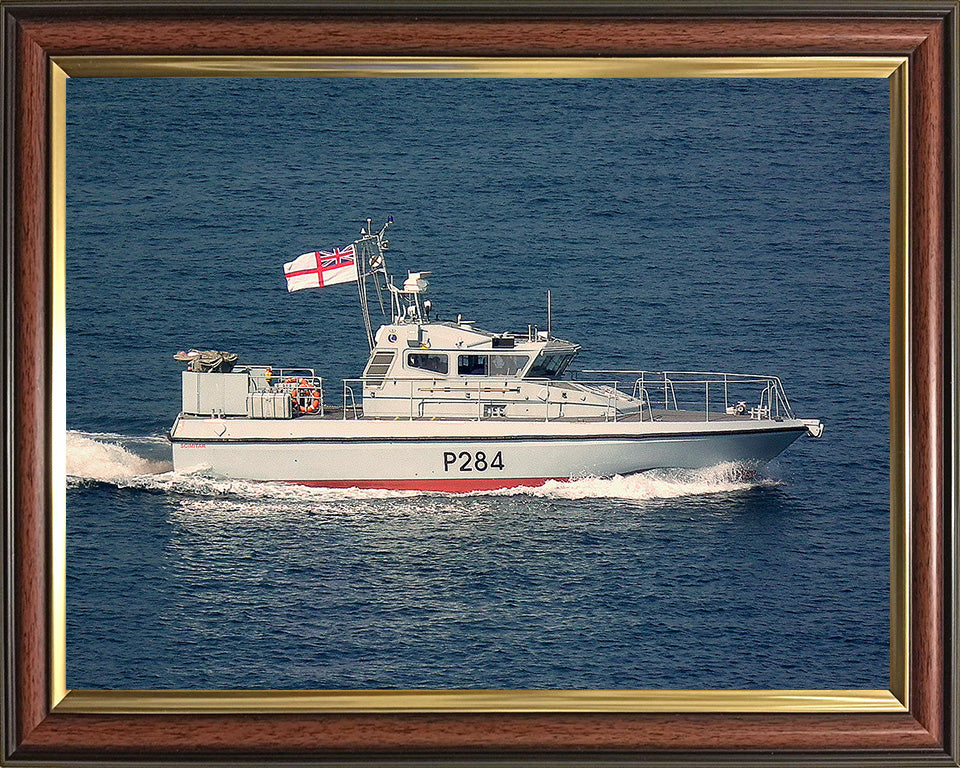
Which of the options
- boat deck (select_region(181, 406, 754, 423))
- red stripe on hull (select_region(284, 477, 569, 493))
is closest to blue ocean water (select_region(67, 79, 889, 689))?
boat deck (select_region(181, 406, 754, 423))

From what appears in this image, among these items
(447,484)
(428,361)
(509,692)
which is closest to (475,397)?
(428,361)

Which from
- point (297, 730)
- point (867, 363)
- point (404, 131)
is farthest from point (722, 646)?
point (404, 131)

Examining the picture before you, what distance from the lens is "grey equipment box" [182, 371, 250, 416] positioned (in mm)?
6734

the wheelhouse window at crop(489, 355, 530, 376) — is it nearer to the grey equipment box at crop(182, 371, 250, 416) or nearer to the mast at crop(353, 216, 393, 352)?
the mast at crop(353, 216, 393, 352)

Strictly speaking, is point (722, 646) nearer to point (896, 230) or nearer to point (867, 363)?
point (867, 363)

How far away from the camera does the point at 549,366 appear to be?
8.11 m

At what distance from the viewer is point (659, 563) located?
21.4 ft

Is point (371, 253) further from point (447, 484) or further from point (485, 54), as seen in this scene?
point (447, 484)

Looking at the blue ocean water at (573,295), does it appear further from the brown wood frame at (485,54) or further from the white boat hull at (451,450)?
the white boat hull at (451,450)

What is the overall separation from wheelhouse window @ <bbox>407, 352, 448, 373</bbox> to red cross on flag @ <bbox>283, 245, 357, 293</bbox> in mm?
1602

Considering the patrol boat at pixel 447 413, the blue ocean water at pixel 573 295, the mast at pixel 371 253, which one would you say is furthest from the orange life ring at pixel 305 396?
the mast at pixel 371 253

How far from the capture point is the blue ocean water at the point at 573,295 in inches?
233

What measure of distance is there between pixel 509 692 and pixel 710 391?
2.47 meters

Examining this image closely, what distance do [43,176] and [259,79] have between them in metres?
1.26
